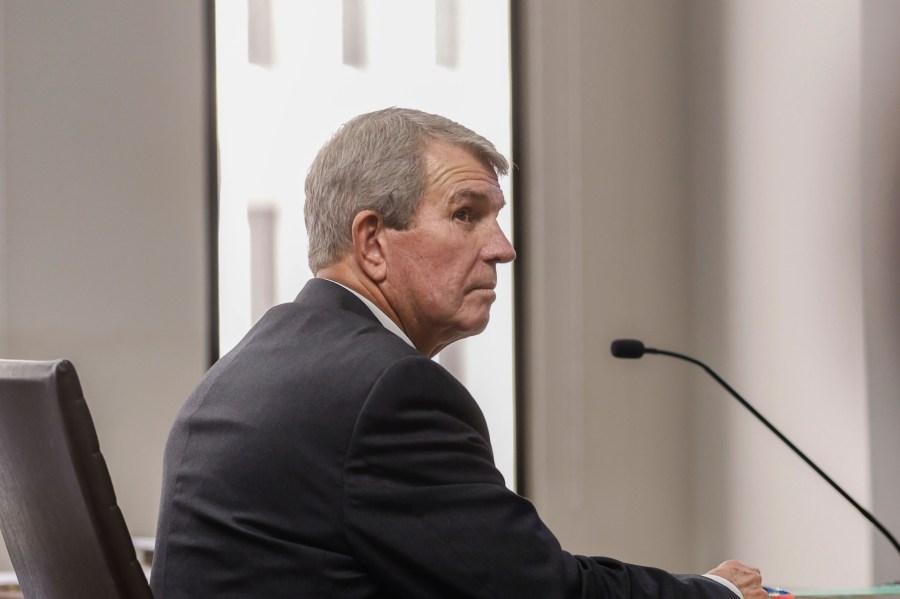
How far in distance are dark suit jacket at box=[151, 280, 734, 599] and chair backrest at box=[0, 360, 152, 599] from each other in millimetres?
194

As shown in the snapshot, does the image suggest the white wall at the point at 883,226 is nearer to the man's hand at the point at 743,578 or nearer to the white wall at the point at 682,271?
the white wall at the point at 682,271

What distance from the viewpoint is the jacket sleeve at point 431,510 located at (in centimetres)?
109

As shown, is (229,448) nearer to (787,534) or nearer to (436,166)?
(436,166)

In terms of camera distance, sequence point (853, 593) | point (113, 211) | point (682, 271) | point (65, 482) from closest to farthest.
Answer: point (65, 482)
point (853, 593)
point (113, 211)
point (682, 271)

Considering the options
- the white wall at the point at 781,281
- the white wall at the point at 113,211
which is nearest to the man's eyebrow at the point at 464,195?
the white wall at the point at 781,281

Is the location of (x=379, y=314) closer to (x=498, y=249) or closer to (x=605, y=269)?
(x=498, y=249)

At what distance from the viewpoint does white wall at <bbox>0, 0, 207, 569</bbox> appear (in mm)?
2777

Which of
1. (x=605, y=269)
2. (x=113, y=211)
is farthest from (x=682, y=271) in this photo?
(x=113, y=211)

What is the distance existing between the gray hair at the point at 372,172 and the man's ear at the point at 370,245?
0.01 meters

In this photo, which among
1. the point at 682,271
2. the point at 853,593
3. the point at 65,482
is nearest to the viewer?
the point at 65,482

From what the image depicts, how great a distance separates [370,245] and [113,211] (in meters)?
1.64

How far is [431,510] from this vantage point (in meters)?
1.10

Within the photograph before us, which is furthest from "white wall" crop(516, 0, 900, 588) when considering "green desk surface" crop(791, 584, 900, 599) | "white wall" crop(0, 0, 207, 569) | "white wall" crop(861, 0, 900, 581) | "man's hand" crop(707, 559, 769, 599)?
"man's hand" crop(707, 559, 769, 599)

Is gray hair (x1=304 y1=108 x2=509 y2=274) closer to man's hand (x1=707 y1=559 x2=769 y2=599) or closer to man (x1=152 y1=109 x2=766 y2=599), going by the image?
man (x1=152 y1=109 x2=766 y2=599)
